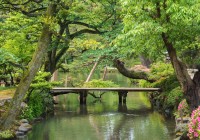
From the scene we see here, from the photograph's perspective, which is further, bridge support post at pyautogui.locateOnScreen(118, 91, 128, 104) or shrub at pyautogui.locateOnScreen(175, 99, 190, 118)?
bridge support post at pyautogui.locateOnScreen(118, 91, 128, 104)

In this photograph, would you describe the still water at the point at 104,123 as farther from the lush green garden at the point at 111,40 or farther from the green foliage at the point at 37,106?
the lush green garden at the point at 111,40

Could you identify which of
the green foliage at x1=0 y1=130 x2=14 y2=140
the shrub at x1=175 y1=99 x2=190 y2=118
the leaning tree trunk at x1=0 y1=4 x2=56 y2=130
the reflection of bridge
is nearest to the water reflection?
the reflection of bridge

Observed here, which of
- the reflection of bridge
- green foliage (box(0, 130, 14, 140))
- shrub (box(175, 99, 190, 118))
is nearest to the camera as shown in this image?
green foliage (box(0, 130, 14, 140))

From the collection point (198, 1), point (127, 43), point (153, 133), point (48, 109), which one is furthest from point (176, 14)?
point (48, 109)

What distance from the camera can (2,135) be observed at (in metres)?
10.6

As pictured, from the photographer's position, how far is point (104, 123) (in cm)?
1427

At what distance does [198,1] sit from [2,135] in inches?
266

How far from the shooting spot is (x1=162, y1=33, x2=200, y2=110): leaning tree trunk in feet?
36.8

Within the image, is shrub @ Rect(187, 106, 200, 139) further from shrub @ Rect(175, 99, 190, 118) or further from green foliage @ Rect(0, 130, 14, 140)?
green foliage @ Rect(0, 130, 14, 140)

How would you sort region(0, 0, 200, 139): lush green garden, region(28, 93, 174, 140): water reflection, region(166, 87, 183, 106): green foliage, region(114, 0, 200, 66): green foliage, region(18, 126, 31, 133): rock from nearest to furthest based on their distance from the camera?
region(114, 0, 200, 66): green foliage → region(0, 0, 200, 139): lush green garden → region(28, 93, 174, 140): water reflection → region(18, 126, 31, 133): rock → region(166, 87, 183, 106): green foliage

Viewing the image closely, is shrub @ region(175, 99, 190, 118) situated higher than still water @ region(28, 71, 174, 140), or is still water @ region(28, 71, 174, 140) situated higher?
shrub @ region(175, 99, 190, 118)

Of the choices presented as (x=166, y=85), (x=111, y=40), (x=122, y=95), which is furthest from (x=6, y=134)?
(x=122, y=95)

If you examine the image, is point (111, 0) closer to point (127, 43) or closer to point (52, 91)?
point (127, 43)

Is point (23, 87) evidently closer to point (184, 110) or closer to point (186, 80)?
point (186, 80)
